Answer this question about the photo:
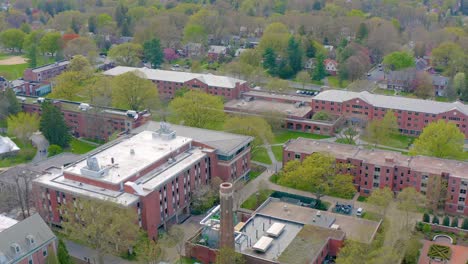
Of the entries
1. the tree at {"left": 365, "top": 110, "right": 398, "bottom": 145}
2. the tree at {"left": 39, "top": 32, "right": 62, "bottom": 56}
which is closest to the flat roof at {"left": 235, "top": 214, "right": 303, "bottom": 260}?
the tree at {"left": 365, "top": 110, "right": 398, "bottom": 145}

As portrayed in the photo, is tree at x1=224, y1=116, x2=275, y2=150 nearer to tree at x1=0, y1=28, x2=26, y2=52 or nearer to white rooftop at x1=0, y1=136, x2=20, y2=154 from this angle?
white rooftop at x1=0, y1=136, x2=20, y2=154

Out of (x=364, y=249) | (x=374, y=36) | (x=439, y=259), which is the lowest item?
(x=439, y=259)

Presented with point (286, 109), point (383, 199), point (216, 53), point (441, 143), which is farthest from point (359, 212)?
point (216, 53)

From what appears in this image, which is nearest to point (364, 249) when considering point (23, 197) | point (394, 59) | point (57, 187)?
point (57, 187)

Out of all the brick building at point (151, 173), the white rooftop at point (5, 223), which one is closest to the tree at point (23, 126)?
the brick building at point (151, 173)

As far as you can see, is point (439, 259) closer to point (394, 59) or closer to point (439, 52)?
point (394, 59)

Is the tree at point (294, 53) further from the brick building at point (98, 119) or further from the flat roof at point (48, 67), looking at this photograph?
the flat roof at point (48, 67)
